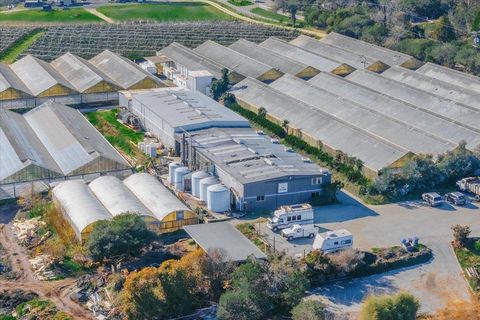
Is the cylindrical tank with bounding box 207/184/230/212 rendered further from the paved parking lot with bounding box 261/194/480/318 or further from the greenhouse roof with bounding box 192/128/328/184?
the paved parking lot with bounding box 261/194/480/318

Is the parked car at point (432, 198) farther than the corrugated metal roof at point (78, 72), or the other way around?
the corrugated metal roof at point (78, 72)

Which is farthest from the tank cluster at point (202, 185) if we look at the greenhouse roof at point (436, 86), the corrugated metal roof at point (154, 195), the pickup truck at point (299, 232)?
the greenhouse roof at point (436, 86)

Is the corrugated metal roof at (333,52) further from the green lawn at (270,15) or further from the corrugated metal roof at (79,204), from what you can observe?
the corrugated metal roof at (79,204)

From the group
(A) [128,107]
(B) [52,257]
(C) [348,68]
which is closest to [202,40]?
(C) [348,68]

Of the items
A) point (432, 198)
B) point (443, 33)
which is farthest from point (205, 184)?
point (443, 33)

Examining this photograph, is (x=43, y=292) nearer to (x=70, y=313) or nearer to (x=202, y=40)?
(x=70, y=313)
